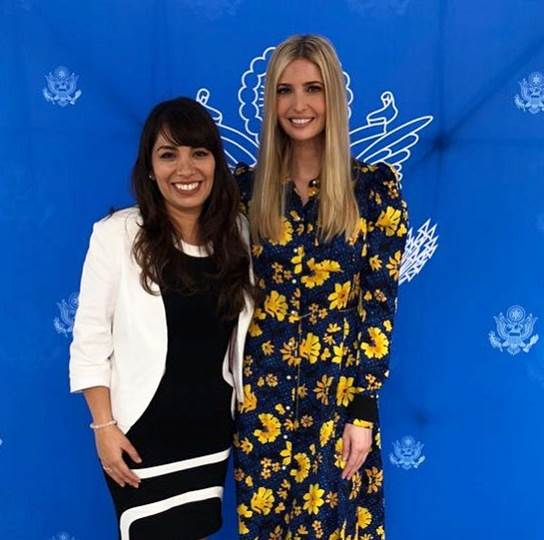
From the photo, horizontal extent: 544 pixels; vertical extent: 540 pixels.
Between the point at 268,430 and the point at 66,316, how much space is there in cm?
81

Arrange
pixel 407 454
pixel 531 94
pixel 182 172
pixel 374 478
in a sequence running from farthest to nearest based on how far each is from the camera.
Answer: pixel 407 454 < pixel 531 94 < pixel 374 478 < pixel 182 172

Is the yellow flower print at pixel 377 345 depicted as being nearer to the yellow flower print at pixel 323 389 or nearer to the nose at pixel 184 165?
the yellow flower print at pixel 323 389

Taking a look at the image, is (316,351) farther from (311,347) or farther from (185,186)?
(185,186)

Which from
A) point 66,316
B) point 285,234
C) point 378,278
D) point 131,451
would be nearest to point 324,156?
point 285,234

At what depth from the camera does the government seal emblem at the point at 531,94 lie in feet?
6.32

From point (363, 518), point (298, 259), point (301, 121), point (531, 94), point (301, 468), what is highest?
point (531, 94)

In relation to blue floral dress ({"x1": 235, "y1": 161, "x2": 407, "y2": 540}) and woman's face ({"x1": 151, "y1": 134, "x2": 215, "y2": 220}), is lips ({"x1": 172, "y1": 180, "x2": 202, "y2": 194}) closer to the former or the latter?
woman's face ({"x1": 151, "y1": 134, "x2": 215, "y2": 220})

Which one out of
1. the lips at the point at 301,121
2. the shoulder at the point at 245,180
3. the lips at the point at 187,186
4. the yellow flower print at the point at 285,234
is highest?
the lips at the point at 301,121

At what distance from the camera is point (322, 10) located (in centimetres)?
191

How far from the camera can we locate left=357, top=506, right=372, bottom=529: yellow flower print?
64.4 inches

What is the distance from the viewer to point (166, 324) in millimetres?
1402

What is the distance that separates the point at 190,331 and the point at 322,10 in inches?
40.8

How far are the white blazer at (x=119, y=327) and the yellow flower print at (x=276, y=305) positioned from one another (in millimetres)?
258

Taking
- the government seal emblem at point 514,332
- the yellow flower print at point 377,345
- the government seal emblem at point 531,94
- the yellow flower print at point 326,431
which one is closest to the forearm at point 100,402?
the yellow flower print at point 326,431
